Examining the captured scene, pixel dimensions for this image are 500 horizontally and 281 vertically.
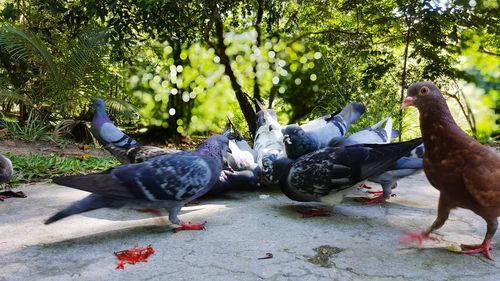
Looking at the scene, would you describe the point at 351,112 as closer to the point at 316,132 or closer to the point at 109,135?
the point at 316,132

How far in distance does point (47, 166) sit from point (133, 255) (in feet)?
10.2

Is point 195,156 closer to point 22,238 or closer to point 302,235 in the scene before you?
point 302,235

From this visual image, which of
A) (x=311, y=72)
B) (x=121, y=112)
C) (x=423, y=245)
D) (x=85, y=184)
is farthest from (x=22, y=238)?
(x=311, y=72)

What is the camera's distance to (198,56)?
31.4 feet

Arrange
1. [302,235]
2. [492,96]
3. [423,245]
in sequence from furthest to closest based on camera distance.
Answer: [492,96] → [302,235] → [423,245]

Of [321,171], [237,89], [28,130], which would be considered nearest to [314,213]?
[321,171]

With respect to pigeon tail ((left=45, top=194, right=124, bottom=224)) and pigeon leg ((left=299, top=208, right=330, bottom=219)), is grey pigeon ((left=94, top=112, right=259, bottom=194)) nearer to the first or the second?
pigeon leg ((left=299, top=208, right=330, bottom=219))

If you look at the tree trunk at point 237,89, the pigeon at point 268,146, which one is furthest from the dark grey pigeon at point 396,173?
the tree trunk at point 237,89

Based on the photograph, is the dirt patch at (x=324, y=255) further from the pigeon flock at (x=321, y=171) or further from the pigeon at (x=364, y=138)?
the pigeon at (x=364, y=138)

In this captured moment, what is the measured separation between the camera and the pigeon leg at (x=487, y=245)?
241cm

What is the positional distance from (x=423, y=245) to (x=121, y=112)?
6361 mm

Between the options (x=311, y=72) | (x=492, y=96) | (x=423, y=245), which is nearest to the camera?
(x=423, y=245)

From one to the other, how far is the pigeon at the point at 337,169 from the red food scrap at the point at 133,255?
3.93 feet

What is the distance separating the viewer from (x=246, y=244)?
8.60 feet
